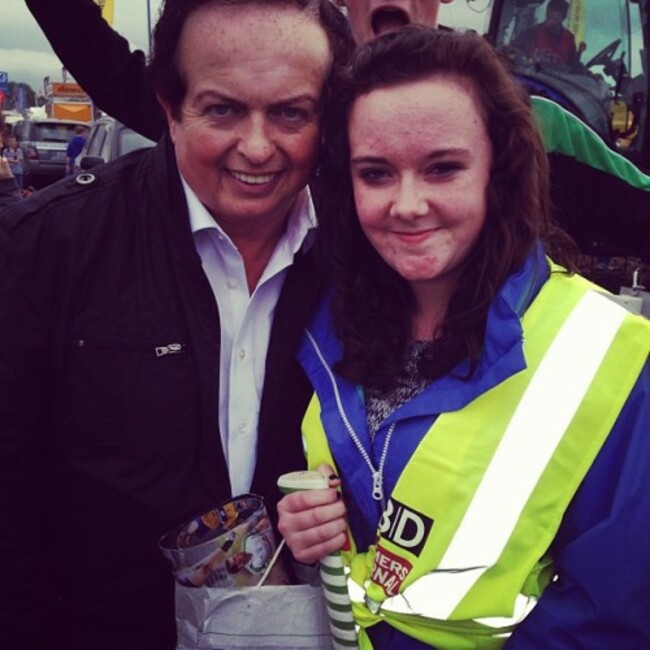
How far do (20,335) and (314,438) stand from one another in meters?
0.69

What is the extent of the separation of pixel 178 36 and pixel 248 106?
9.2 inches

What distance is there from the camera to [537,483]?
5.07ft

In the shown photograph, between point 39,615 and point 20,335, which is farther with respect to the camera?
point 39,615

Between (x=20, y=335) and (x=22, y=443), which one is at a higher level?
(x=20, y=335)

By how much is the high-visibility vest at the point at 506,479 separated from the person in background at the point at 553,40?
216 inches

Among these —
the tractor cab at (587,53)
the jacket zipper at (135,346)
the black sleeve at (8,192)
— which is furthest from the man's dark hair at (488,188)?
the tractor cab at (587,53)

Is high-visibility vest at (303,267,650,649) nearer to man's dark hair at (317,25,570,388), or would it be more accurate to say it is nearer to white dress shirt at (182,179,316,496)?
man's dark hair at (317,25,570,388)

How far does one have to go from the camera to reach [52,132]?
2692 cm

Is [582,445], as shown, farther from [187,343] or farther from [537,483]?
[187,343]

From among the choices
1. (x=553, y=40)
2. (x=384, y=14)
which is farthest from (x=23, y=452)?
(x=553, y=40)

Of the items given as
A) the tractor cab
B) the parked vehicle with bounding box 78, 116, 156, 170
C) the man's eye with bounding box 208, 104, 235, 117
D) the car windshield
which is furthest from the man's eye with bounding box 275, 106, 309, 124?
the car windshield

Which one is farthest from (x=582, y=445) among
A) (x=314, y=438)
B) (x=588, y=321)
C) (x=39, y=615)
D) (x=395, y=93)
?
(x=39, y=615)

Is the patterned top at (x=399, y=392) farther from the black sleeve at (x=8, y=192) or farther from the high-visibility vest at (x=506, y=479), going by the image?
the black sleeve at (x=8, y=192)

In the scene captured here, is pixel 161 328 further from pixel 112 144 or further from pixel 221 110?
pixel 112 144
